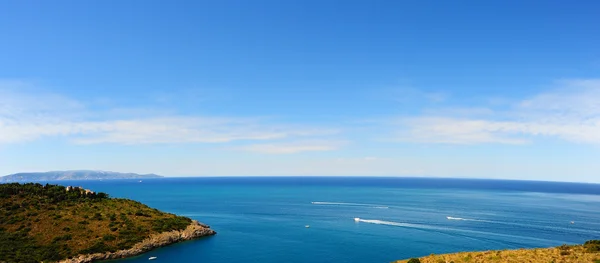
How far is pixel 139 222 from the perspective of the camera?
9131 centimetres

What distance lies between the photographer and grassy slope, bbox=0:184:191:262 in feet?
234

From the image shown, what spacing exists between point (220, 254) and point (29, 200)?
62.5 m

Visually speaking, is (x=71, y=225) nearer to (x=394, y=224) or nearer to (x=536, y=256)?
(x=536, y=256)

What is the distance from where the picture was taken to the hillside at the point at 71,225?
235 feet

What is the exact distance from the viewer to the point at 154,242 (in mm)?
83812

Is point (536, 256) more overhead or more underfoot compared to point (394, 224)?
more overhead

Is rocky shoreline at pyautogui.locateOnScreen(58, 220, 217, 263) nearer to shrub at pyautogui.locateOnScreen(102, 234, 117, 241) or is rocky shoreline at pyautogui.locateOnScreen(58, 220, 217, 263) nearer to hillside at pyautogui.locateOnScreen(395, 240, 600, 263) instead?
shrub at pyautogui.locateOnScreen(102, 234, 117, 241)

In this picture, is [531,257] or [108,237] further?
[108,237]

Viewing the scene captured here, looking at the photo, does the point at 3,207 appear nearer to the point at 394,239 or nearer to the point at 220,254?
the point at 220,254

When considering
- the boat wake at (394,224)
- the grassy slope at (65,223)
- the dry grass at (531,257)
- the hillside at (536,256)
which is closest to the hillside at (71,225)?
the grassy slope at (65,223)

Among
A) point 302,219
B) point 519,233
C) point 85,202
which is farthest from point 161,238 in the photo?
point 519,233

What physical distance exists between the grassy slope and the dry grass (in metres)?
71.0

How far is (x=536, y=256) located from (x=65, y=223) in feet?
328

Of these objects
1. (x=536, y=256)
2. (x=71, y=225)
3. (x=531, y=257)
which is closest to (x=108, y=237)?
(x=71, y=225)
